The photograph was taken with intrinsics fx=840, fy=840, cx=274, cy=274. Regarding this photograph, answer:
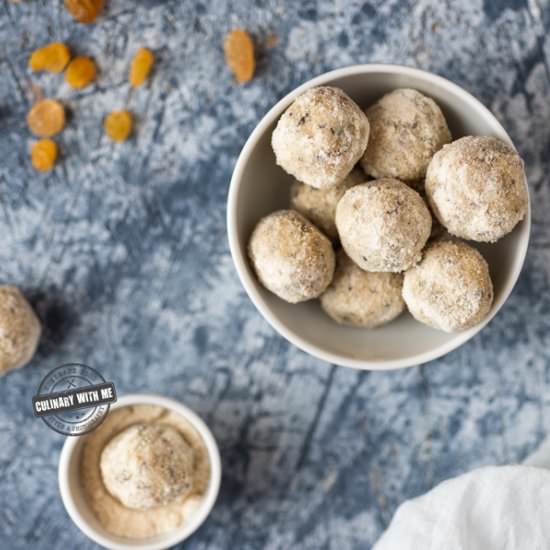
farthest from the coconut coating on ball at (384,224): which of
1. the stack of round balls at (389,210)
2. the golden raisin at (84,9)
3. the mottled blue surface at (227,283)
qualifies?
the golden raisin at (84,9)

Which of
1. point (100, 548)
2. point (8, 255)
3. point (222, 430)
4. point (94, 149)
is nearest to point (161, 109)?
point (94, 149)

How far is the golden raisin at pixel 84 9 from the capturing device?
120 cm

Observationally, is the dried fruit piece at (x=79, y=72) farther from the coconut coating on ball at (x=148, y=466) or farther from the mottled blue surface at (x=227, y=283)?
the coconut coating on ball at (x=148, y=466)

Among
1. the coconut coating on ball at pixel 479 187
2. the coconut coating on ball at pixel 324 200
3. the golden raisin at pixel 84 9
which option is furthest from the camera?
the golden raisin at pixel 84 9

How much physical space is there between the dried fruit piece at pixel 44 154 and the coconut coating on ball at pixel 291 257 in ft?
1.16

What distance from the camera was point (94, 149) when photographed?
4.05ft

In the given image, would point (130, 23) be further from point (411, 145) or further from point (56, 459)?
point (56, 459)

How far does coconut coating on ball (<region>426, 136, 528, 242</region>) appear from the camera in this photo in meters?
0.97

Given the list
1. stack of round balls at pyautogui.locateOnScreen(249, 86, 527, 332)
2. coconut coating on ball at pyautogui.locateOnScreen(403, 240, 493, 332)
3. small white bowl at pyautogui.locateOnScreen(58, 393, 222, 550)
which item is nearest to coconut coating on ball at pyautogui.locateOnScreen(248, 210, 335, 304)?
stack of round balls at pyautogui.locateOnScreen(249, 86, 527, 332)

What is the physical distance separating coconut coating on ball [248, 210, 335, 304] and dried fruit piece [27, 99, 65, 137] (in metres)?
0.37

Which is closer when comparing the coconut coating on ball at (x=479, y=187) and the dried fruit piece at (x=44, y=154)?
the coconut coating on ball at (x=479, y=187)

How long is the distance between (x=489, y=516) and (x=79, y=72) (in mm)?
862

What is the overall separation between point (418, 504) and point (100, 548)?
0.48 metres

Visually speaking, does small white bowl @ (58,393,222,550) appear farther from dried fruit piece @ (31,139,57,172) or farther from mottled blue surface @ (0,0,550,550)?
dried fruit piece @ (31,139,57,172)
